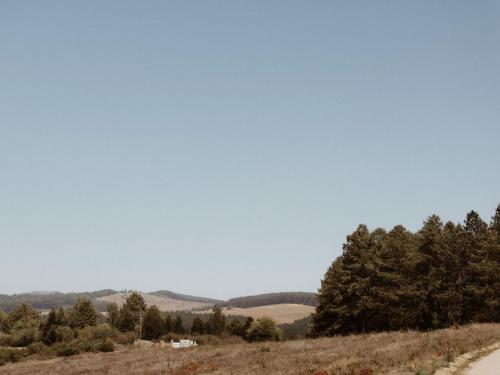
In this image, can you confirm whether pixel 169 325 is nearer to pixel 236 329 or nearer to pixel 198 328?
pixel 198 328

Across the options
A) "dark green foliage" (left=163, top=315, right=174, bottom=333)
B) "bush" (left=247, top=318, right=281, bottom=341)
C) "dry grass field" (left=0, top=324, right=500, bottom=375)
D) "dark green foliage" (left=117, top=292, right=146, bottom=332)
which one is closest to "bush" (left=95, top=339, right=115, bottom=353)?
"dry grass field" (left=0, top=324, right=500, bottom=375)

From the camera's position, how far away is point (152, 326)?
4225 inches

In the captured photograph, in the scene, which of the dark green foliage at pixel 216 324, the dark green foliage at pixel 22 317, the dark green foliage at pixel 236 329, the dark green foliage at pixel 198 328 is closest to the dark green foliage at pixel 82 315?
the dark green foliage at pixel 22 317

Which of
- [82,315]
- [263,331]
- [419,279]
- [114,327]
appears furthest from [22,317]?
[419,279]

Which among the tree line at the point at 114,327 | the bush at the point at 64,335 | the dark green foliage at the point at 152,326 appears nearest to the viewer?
the bush at the point at 64,335

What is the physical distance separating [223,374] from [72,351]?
41.6m

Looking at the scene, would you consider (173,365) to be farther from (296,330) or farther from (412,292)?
(296,330)

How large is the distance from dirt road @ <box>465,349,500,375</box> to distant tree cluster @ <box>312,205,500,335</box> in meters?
29.1

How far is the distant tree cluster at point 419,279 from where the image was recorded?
4731cm

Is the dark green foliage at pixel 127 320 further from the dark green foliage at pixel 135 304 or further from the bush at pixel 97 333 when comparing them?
the bush at pixel 97 333

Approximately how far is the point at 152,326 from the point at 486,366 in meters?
98.8

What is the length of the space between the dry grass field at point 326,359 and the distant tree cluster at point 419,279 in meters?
16.3

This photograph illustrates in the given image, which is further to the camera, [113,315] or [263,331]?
[113,315]

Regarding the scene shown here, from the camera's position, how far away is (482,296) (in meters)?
46.2
